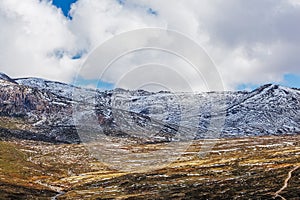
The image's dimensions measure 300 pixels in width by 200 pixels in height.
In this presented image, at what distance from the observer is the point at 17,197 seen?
11431cm

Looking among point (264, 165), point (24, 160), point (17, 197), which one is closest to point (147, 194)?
point (17, 197)

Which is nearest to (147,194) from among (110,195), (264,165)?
(110,195)

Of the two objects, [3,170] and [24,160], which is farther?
[24,160]

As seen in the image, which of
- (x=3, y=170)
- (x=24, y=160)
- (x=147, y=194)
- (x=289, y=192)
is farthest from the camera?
(x=24, y=160)

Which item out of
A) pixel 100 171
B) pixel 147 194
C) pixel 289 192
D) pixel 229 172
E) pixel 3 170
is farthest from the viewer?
pixel 100 171

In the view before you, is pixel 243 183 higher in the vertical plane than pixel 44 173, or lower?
lower

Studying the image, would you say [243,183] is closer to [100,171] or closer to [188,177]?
[188,177]

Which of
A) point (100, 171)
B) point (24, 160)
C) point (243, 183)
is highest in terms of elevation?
point (24, 160)

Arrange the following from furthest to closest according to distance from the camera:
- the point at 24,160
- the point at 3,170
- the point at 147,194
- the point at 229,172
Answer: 1. the point at 24,160
2. the point at 3,170
3. the point at 229,172
4. the point at 147,194

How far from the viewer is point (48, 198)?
4574 inches

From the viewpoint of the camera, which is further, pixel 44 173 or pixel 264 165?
pixel 44 173

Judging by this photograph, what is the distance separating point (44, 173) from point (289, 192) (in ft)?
355

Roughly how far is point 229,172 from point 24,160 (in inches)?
3987

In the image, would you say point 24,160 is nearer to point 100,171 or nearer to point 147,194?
point 100,171
